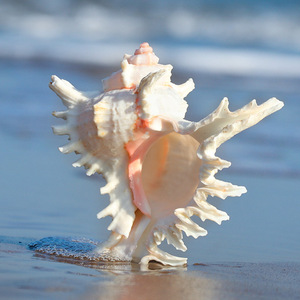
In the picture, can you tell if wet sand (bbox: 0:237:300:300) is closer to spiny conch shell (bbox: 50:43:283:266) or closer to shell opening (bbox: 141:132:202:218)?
spiny conch shell (bbox: 50:43:283:266)

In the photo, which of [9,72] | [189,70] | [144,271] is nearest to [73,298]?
[144,271]

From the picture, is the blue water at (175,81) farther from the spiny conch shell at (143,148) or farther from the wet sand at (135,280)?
the spiny conch shell at (143,148)

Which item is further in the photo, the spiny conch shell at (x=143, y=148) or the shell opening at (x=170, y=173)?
the shell opening at (x=170, y=173)

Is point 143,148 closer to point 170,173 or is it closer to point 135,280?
point 170,173

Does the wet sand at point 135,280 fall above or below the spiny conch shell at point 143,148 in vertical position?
below

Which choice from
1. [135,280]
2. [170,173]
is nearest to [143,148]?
[170,173]

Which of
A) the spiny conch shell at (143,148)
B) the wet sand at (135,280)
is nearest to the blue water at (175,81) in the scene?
the wet sand at (135,280)

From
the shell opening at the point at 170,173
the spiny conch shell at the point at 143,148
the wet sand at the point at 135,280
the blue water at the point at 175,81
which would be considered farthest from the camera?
the blue water at the point at 175,81

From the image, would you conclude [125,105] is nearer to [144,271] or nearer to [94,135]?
[94,135]

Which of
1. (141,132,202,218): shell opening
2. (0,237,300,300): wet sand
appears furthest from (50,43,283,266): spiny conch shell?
(0,237,300,300): wet sand
